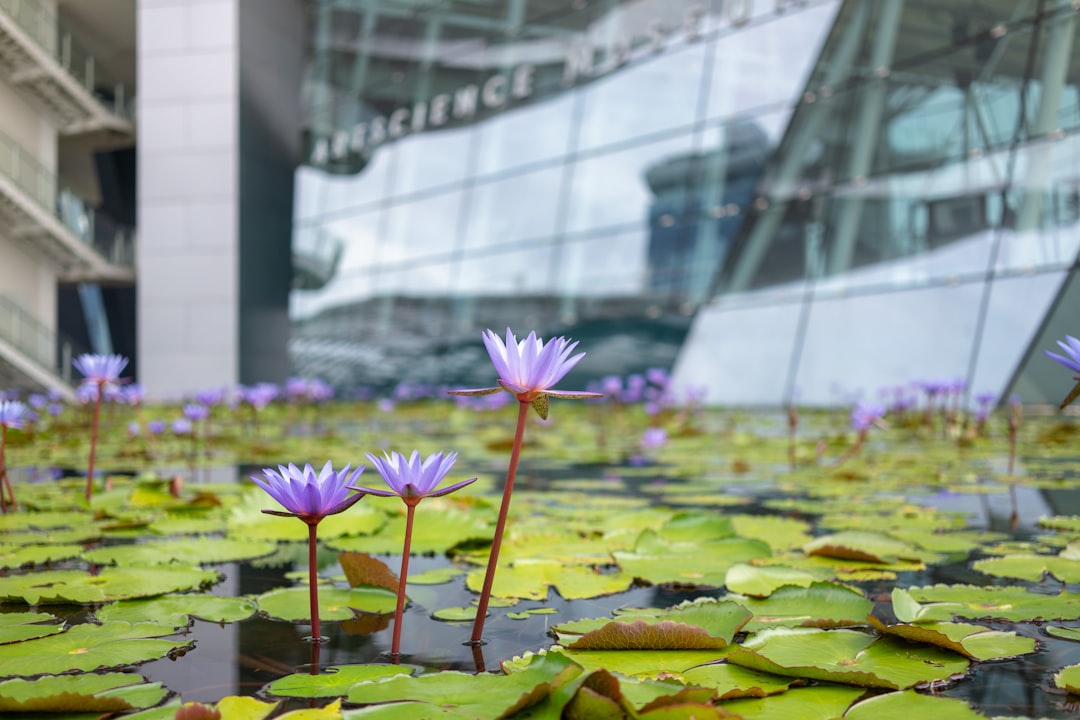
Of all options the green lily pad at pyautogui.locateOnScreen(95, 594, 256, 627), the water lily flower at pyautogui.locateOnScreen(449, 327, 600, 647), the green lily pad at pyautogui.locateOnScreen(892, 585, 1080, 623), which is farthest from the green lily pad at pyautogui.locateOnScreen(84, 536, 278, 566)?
the green lily pad at pyautogui.locateOnScreen(892, 585, 1080, 623)

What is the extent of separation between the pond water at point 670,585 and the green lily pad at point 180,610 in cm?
2

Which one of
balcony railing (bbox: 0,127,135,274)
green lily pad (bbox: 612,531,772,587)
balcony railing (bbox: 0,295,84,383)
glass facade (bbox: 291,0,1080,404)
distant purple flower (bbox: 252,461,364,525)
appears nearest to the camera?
distant purple flower (bbox: 252,461,364,525)

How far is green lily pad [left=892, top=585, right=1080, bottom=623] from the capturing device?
0.84m

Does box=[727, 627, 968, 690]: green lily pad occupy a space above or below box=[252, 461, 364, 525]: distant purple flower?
below

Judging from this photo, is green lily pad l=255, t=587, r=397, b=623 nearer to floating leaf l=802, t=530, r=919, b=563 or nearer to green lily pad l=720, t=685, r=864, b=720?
green lily pad l=720, t=685, r=864, b=720

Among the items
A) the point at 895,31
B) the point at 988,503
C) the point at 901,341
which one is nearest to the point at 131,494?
the point at 988,503

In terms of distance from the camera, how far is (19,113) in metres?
8.05

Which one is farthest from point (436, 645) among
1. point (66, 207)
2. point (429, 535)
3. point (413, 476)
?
point (66, 207)

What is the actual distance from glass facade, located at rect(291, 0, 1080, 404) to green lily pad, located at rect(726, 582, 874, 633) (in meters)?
4.33

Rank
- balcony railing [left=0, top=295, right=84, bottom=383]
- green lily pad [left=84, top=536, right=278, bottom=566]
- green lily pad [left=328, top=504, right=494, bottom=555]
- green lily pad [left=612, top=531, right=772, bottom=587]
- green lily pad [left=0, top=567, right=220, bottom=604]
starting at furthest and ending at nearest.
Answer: balcony railing [left=0, top=295, right=84, bottom=383] → green lily pad [left=328, top=504, right=494, bottom=555] → green lily pad [left=84, top=536, right=278, bottom=566] → green lily pad [left=612, top=531, right=772, bottom=587] → green lily pad [left=0, top=567, right=220, bottom=604]

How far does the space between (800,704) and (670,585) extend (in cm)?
47

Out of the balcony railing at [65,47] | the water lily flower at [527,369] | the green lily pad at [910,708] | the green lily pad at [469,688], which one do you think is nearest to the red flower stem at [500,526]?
the water lily flower at [527,369]

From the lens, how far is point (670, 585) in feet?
3.56

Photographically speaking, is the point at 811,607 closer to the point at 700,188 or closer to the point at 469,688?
the point at 469,688
